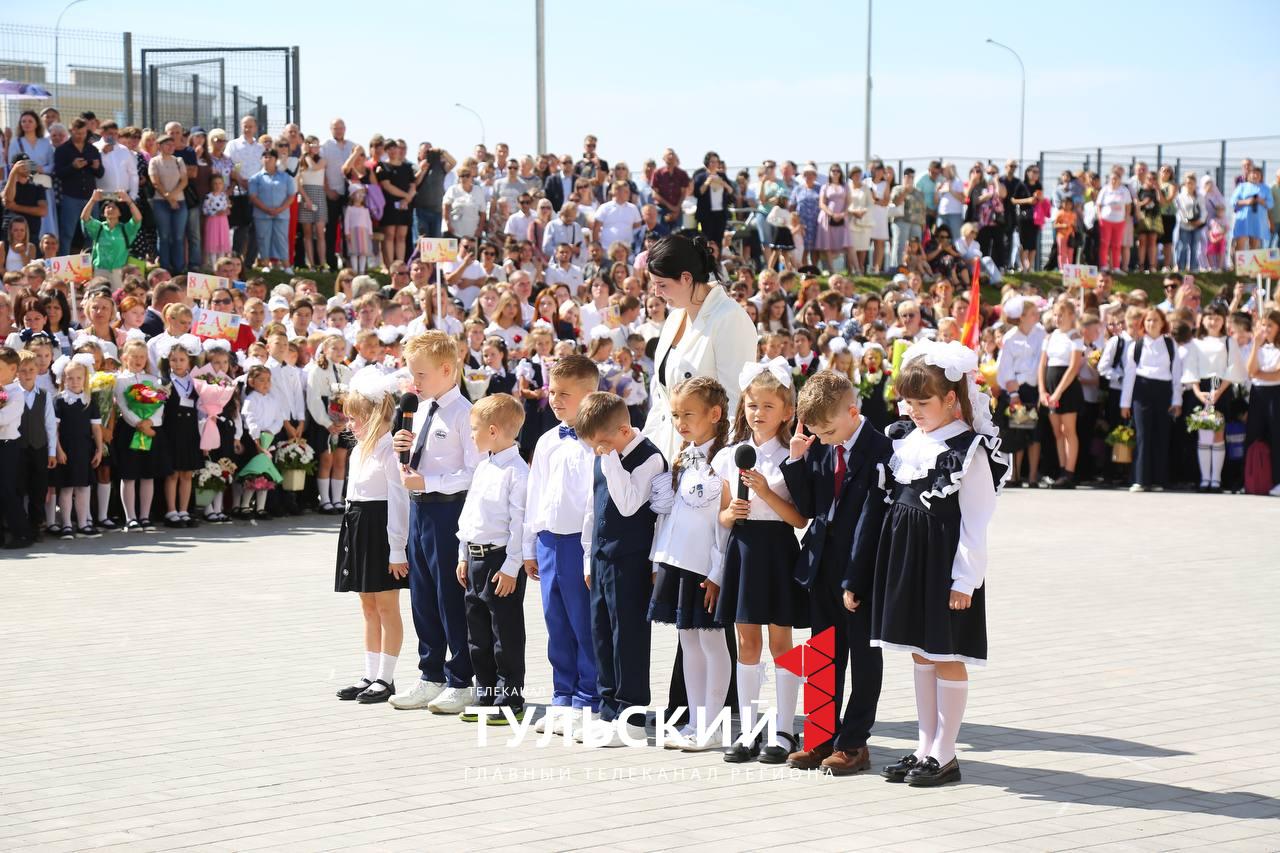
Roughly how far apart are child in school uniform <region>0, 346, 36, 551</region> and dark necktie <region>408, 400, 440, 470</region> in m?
6.15

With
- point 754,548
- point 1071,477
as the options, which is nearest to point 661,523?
point 754,548

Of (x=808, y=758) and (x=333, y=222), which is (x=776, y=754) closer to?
(x=808, y=758)

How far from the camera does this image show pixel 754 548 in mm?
6582

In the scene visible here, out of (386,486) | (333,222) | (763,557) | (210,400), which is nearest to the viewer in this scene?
(763,557)

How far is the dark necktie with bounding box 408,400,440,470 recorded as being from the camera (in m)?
7.68

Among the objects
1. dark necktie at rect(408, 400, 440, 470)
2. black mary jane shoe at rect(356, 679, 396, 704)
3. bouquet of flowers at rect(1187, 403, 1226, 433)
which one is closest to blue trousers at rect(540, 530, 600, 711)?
dark necktie at rect(408, 400, 440, 470)

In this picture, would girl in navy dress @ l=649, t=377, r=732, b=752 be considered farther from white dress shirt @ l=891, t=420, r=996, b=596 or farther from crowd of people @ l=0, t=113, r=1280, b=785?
white dress shirt @ l=891, t=420, r=996, b=596

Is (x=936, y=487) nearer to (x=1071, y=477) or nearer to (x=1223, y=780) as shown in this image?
(x=1223, y=780)

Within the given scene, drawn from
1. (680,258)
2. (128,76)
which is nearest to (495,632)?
(680,258)

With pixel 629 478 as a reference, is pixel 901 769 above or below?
below

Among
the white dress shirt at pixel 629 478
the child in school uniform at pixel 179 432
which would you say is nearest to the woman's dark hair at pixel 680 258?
the white dress shirt at pixel 629 478

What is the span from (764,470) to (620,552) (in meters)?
0.74

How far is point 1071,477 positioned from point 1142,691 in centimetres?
987

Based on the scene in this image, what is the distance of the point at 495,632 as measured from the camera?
7.35 metres
